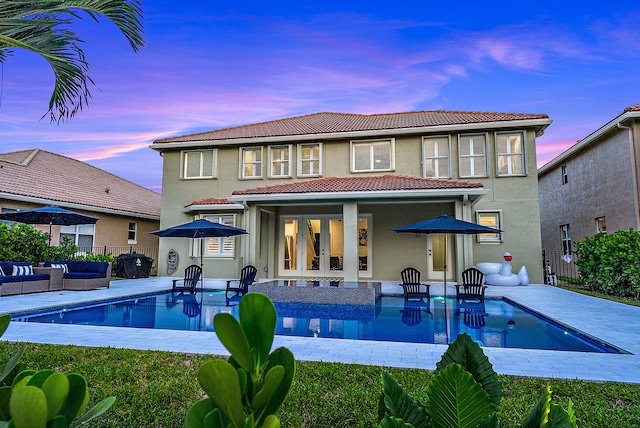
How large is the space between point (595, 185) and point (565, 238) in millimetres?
4199

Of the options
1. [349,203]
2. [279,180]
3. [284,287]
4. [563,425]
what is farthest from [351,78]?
[563,425]

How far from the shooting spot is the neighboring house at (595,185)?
14891 millimetres

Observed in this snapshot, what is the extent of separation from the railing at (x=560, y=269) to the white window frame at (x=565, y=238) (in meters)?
0.31

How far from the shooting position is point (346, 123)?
62.8ft

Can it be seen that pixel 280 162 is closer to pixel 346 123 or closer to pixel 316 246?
pixel 346 123

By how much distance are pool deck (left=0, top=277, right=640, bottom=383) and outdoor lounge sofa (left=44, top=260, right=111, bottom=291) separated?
10.5 ft

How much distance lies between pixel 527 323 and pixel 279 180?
11.9 metres

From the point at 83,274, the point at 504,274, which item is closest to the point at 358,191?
the point at 504,274

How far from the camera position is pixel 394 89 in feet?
62.9

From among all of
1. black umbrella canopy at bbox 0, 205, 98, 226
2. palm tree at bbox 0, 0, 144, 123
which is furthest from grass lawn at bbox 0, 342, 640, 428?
black umbrella canopy at bbox 0, 205, 98, 226

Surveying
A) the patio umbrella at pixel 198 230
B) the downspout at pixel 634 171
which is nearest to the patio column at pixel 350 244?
the patio umbrella at pixel 198 230

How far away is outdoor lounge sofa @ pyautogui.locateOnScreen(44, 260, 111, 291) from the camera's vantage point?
1322 cm

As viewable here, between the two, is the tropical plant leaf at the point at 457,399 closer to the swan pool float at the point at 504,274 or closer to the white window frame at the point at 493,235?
the swan pool float at the point at 504,274

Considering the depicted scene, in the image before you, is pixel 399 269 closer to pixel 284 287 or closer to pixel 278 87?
pixel 284 287
